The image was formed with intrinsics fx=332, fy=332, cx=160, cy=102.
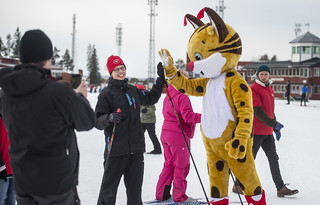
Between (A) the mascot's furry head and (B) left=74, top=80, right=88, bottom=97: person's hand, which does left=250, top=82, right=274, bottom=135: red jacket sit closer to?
(A) the mascot's furry head

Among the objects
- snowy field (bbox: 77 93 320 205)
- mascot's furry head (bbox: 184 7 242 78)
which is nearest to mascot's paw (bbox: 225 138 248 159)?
mascot's furry head (bbox: 184 7 242 78)

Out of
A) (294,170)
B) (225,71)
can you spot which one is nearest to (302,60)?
(294,170)

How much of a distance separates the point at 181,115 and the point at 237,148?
Answer: 1496 mm

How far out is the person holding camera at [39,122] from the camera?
2.22 m

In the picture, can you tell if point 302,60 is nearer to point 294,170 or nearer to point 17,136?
point 294,170

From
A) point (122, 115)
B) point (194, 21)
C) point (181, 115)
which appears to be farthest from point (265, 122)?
point (122, 115)

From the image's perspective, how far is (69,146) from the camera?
240cm

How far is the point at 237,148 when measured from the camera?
3305mm

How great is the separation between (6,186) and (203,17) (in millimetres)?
2749

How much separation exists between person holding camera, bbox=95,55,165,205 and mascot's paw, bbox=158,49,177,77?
0.27 ft

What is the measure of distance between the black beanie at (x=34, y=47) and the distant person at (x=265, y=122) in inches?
131

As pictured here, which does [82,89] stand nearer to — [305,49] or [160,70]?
[160,70]

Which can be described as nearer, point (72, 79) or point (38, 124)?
point (38, 124)

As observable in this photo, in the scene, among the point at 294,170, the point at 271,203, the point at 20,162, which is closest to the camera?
the point at 20,162
